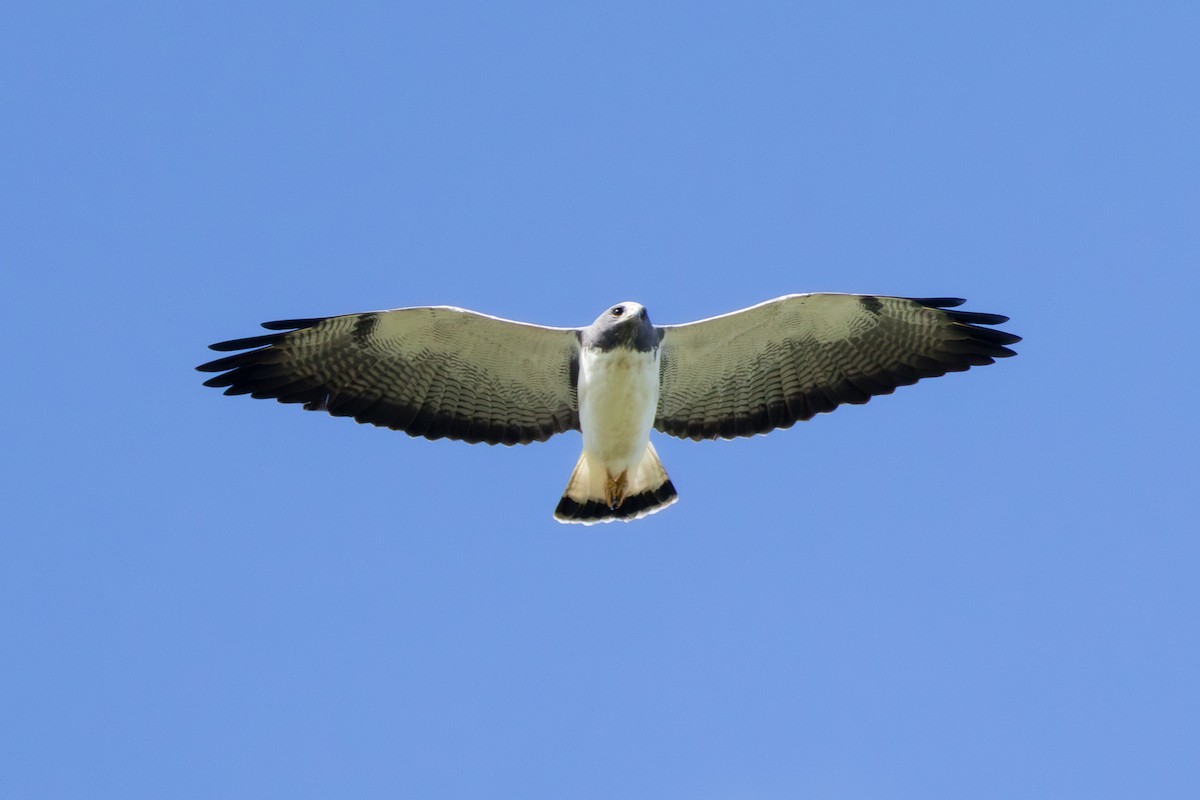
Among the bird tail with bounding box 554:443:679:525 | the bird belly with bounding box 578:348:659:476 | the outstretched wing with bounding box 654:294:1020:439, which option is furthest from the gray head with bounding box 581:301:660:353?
the bird tail with bounding box 554:443:679:525

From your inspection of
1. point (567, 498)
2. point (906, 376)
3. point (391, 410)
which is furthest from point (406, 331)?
point (906, 376)

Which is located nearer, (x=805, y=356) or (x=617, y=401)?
(x=617, y=401)

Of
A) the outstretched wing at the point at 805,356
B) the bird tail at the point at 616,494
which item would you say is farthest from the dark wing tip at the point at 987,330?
the bird tail at the point at 616,494

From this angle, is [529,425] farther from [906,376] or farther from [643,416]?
[906,376]

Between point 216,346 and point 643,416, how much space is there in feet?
13.3

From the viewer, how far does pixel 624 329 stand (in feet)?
54.6

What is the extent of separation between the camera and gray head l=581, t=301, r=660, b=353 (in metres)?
16.6

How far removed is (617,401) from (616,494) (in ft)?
4.19

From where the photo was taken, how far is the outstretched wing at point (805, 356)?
17344mm

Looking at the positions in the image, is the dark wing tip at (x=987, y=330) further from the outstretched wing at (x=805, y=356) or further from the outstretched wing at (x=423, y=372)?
the outstretched wing at (x=423, y=372)

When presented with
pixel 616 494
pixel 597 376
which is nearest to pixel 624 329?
pixel 597 376

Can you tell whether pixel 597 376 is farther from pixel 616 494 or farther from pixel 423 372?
pixel 423 372

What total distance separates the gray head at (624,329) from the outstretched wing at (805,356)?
491 millimetres

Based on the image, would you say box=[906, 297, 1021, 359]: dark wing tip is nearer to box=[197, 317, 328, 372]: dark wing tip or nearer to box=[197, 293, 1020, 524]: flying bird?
box=[197, 293, 1020, 524]: flying bird
